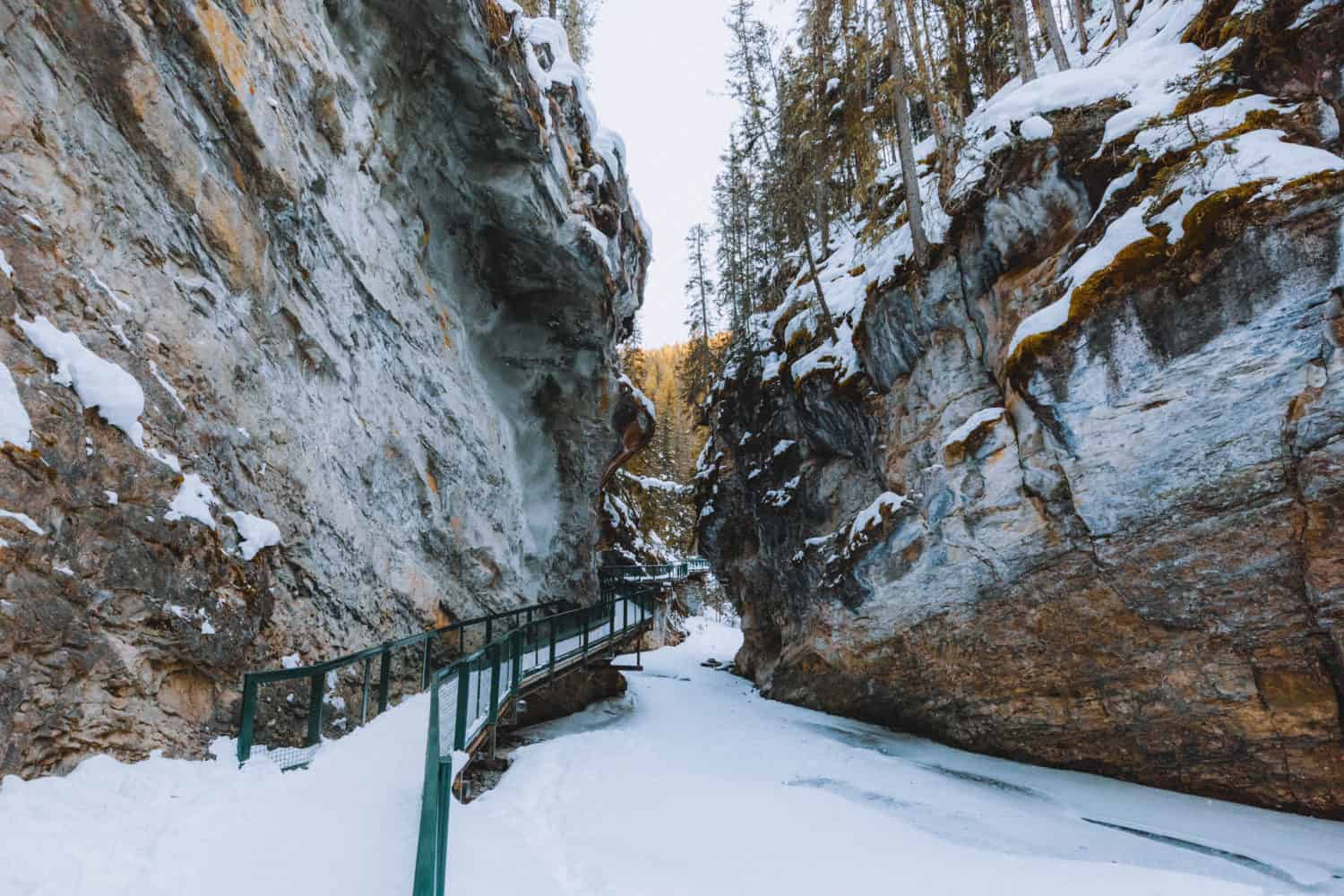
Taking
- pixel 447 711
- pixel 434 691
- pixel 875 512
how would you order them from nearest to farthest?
1. pixel 434 691
2. pixel 447 711
3. pixel 875 512

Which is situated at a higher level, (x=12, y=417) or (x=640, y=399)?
(x=640, y=399)

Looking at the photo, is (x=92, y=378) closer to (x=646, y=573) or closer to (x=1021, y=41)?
(x=1021, y=41)

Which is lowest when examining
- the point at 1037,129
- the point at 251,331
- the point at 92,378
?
the point at 92,378

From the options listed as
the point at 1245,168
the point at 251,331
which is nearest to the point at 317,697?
the point at 251,331

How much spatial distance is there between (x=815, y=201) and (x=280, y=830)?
74.7ft

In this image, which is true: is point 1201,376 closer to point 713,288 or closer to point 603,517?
point 603,517

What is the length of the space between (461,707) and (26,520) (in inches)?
164

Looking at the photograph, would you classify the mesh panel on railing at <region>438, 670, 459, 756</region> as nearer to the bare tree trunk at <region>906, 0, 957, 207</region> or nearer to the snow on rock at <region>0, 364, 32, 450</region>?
the snow on rock at <region>0, 364, 32, 450</region>

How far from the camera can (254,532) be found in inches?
268

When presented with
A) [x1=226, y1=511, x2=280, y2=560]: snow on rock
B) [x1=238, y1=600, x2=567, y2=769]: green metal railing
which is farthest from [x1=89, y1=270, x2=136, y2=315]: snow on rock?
[x1=238, y1=600, x2=567, y2=769]: green metal railing

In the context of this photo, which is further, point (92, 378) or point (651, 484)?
point (651, 484)

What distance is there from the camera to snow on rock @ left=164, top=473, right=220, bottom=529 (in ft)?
Answer: 18.8

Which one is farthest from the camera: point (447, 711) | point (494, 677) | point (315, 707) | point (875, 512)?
point (875, 512)

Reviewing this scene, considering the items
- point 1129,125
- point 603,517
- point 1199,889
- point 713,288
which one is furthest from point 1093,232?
point 713,288
